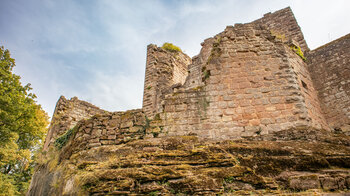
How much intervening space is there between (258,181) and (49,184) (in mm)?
5240

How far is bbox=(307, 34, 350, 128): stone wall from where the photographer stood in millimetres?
7598

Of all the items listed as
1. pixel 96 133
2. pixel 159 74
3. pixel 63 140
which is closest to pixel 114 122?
pixel 96 133

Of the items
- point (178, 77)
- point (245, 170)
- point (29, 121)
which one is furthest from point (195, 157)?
point (29, 121)

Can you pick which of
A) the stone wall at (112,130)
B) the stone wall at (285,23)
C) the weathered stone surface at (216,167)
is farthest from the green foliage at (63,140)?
the stone wall at (285,23)

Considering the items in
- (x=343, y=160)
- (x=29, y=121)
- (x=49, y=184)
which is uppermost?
(x=29, y=121)

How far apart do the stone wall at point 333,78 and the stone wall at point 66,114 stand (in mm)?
11362

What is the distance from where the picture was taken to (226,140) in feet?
14.9

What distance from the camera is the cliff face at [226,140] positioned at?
3502 millimetres

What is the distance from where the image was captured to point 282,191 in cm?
321

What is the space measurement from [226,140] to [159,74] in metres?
8.93

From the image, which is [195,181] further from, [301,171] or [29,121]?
[29,121]

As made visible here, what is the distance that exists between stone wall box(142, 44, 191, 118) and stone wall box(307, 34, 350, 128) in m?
6.54

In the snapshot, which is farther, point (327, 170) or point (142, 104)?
point (142, 104)

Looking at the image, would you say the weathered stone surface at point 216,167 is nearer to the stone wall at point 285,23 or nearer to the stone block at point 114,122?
the stone block at point 114,122
